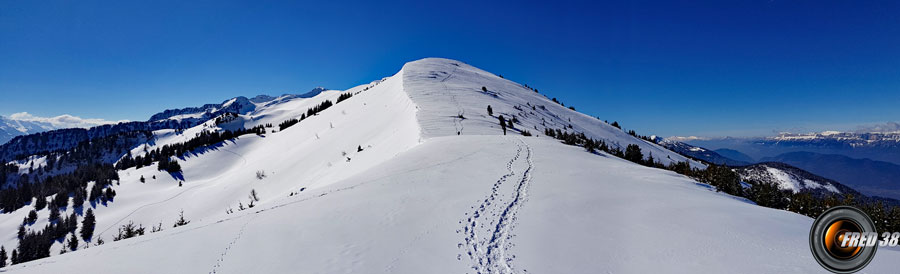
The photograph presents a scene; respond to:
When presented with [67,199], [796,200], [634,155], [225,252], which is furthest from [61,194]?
[796,200]

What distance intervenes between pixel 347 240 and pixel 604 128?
4263 cm

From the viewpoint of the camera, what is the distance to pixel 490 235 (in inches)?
284

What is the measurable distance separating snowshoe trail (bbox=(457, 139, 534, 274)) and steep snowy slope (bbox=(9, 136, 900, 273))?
29mm

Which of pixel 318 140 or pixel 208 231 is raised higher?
→ pixel 318 140

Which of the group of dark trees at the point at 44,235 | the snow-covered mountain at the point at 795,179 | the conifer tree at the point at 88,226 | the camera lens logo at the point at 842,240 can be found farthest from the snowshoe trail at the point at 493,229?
the snow-covered mountain at the point at 795,179

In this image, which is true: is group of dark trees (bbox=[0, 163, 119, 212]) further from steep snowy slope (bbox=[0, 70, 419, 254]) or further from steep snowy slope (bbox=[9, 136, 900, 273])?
steep snowy slope (bbox=[9, 136, 900, 273])

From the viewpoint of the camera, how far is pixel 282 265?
6359 millimetres

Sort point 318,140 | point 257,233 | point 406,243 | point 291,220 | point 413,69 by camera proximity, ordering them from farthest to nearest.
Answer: point 413,69 → point 318,140 → point 291,220 → point 257,233 → point 406,243

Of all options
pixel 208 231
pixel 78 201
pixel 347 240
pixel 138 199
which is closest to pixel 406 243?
pixel 347 240

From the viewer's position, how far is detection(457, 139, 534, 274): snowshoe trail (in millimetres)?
6039

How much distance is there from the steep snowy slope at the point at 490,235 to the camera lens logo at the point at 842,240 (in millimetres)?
283

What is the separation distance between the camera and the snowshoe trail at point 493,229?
6.04 m

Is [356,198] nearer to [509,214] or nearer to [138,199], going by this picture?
[509,214]

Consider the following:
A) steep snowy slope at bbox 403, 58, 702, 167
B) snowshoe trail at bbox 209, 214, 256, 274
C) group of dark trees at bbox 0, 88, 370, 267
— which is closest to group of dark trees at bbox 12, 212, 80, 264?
group of dark trees at bbox 0, 88, 370, 267
